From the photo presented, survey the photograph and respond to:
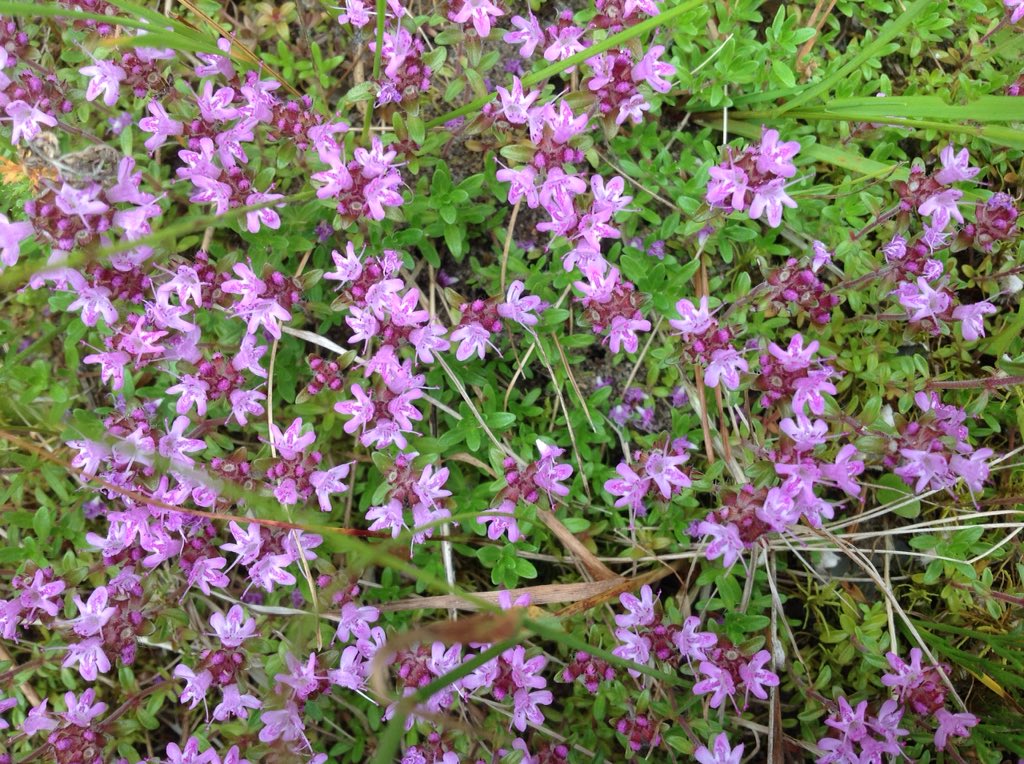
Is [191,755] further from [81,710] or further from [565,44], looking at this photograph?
[565,44]

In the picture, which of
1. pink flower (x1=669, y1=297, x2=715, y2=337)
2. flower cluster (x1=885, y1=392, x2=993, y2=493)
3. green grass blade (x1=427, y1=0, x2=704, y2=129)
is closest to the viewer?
green grass blade (x1=427, y1=0, x2=704, y2=129)

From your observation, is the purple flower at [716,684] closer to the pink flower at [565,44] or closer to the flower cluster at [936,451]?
the flower cluster at [936,451]

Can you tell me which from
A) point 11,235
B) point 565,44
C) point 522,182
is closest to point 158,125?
point 11,235

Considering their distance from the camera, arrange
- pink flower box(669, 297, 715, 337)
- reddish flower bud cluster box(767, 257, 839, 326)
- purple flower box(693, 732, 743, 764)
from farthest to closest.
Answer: reddish flower bud cluster box(767, 257, 839, 326)
pink flower box(669, 297, 715, 337)
purple flower box(693, 732, 743, 764)

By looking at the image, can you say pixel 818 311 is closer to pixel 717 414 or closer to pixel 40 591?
pixel 717 414

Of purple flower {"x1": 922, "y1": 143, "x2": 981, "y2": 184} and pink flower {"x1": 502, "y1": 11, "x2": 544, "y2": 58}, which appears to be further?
pink flower {"x1": 502, "y1": 11, "x2": 544, "y2": 58}

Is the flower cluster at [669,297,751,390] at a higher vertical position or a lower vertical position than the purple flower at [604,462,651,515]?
higher

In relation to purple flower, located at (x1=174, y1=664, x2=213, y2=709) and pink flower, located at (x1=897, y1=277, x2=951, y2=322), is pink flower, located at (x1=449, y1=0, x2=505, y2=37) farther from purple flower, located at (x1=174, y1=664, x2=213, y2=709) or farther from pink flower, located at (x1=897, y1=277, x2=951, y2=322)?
purple flower, located at (x1=174, y1=664, x2=213, y2=709)

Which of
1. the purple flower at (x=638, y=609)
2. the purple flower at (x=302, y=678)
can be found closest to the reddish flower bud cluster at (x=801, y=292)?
the purple flower at (x=638, y=609)

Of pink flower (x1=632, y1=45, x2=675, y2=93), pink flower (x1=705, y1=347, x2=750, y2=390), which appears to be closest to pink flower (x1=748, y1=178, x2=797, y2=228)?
pink flower (x1=632, y1=45, x2=675, y2=93)
